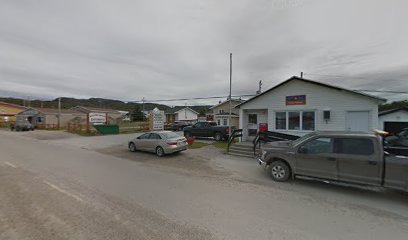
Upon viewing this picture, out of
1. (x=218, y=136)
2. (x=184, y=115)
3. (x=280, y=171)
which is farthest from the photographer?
(x=184, y=115)

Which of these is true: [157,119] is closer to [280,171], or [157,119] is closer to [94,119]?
[94,119]

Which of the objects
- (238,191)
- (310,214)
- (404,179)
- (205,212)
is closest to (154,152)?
(238,191)

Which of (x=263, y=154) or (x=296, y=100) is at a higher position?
(x=296, y=100)

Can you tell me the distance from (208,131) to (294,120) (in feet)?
26.9

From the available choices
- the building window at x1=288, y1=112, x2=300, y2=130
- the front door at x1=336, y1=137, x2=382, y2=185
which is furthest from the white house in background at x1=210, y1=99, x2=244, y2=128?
the front door at x1=336, y1=137, x2=382, y2=185

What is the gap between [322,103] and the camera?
11469 mm

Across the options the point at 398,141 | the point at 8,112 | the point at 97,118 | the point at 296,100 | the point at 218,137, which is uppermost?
the point at 8,112

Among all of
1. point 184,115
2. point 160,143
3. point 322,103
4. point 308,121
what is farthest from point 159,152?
point 184,115

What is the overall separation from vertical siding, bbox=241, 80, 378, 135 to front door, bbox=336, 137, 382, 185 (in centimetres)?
635

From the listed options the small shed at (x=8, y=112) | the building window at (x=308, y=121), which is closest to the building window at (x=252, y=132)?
the building window at (x=308, y=121)

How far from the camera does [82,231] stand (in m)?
3.40

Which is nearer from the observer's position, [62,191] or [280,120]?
[62,191]

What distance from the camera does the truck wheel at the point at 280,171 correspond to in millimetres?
6426

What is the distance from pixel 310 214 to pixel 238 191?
1.86 metres
